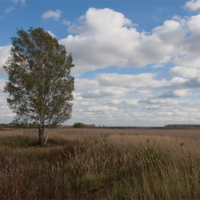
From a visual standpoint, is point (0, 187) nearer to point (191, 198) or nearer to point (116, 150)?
point (191, 198)

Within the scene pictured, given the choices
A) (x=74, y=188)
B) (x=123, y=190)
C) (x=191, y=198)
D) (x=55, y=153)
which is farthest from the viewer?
(x=55, y=153)

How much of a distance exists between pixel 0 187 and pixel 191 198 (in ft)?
16.8

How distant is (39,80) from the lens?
14.9 metres

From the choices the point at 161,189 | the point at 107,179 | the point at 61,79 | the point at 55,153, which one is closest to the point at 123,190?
the point at 161,189

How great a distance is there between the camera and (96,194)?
4.82 meters

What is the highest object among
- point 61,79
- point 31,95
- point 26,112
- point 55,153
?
point 61,79

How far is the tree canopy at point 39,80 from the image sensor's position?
1451 centimetres

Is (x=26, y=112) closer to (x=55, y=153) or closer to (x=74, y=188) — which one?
(x=55, y=153)

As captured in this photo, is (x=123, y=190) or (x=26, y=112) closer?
(x=123, y=190)

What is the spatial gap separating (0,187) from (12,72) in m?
12.0

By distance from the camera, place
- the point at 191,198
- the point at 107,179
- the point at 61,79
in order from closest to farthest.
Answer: the point at 191,198 < the point at 107,179 < the point at 61,79

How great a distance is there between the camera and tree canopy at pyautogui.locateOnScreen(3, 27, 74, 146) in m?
14.5

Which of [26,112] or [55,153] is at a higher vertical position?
[26,112]

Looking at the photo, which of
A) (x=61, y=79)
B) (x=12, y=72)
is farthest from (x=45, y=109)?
(x=12, y=72)
